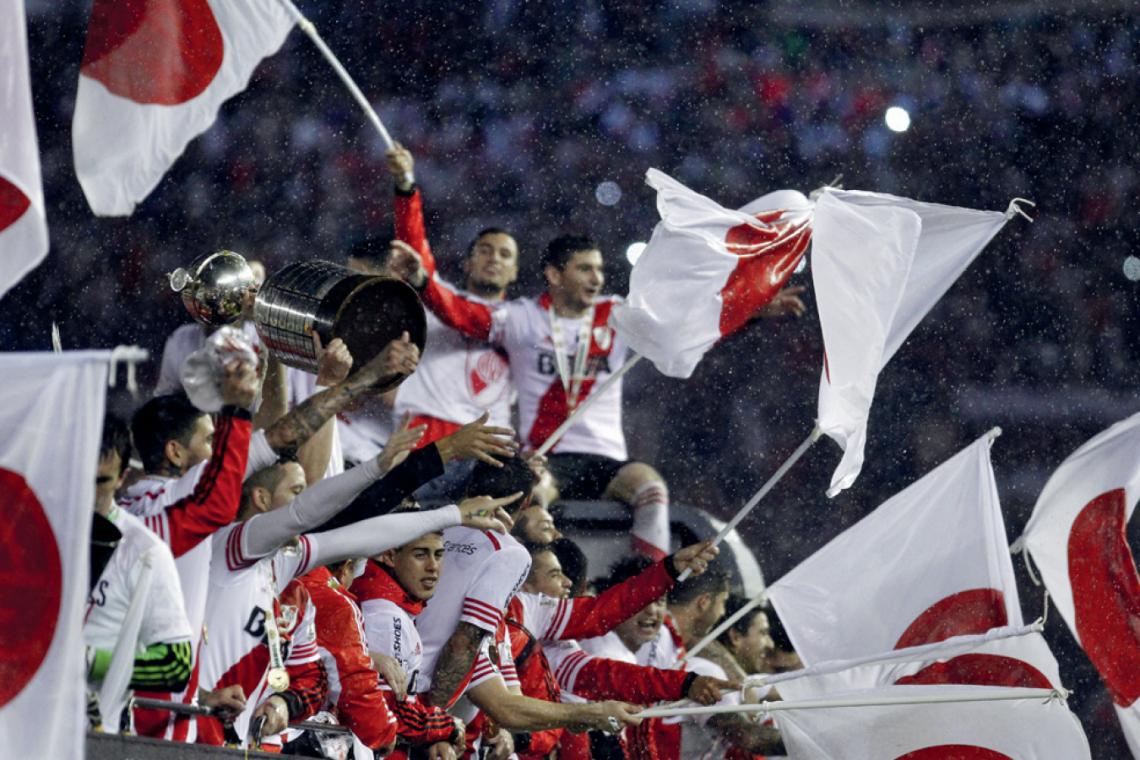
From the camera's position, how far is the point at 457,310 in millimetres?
6824

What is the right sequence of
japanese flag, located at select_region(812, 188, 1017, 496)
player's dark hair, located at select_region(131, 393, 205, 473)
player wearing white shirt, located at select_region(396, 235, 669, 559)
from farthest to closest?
player wearing white shirt, located at select_region(396, 235, 669, 559), japanese flag, located at select_region(812, 188, 1017, 496), player's dark hair, located at select_region(131, 393, 205, 473)

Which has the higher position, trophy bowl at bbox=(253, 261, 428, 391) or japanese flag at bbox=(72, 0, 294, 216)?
japanese flag at bbox=(72, 0, 294, 216)

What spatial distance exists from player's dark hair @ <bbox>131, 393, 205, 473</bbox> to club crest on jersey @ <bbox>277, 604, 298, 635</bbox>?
0.46 metres

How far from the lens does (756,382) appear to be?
10625 mm

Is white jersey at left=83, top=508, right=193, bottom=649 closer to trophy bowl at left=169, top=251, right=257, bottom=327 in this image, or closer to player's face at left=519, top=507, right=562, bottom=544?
trophy bowl at left=169, top=251, right=257, bottom=327

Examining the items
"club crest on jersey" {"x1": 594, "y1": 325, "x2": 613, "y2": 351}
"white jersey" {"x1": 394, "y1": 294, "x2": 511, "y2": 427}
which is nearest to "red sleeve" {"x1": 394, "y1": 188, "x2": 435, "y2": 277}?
"white jersey" {"x1": 394, "y1": 294, "x2": 511, "y2": 427}

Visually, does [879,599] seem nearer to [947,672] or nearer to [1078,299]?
[947,672]

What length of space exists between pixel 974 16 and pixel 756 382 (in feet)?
10.4

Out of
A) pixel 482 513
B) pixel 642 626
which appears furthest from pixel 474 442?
pixel 642 626

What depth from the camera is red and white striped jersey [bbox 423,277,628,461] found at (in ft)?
23.0

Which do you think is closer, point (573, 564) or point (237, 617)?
point (237, 617)

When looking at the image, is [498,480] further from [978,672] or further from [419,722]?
[978,672]

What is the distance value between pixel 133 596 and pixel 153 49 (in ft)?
6.31

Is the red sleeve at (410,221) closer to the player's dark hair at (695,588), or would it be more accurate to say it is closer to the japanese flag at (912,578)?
the player's dark hair at (695,588)
